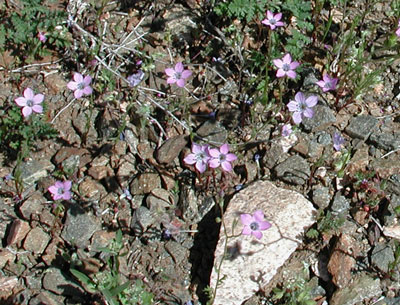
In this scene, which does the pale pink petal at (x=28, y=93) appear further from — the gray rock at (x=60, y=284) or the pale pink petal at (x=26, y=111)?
the gray rock at (x=60, y=284)

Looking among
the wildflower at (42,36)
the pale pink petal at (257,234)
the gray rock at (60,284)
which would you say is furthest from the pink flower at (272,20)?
the gray rock at (60,284)

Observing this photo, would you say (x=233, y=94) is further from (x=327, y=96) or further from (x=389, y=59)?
(x=389, y=59)

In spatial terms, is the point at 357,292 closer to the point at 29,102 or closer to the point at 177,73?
the point at 177,73

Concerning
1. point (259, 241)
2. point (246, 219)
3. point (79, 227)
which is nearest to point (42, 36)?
point (79, 227)

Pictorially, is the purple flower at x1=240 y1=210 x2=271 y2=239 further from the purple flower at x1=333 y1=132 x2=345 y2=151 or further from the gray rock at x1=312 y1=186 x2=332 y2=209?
the purple flower at x1=333 y1=132 x2=345 y2=151

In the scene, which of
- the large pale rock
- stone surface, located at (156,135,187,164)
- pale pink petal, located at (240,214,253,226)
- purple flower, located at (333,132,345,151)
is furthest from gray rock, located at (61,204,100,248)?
purple flower, located at (333,132,345,151)

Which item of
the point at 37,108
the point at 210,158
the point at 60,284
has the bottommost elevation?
the point at 60,284
